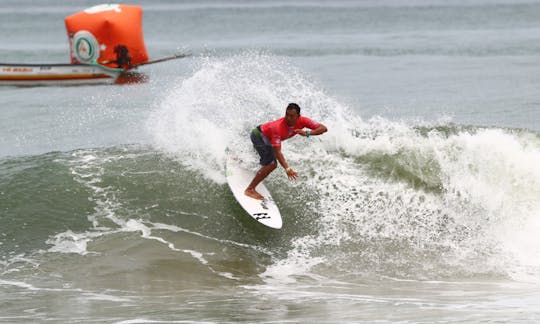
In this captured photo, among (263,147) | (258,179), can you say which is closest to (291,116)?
(263,147)

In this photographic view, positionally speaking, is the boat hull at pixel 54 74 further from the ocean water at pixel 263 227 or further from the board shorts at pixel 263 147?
the board shorts at pixel 263 147

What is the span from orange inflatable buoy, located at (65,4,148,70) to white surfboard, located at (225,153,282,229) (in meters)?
19.8

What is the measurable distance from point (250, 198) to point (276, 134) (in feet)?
4.49

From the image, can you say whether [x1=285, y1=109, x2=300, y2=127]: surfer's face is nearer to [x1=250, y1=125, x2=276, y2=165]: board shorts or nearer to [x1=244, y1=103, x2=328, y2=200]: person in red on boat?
[x1=244, y1=103, x2=328, y2=200]: person in red on boat

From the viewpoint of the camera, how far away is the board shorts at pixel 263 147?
12.1m

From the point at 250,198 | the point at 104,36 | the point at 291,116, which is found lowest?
the point at 250,198

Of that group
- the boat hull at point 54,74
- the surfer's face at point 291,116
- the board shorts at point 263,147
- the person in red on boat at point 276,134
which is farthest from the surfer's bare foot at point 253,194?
the boat hull at point 54,74

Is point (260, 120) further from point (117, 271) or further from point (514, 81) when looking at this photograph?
point (514, 81)

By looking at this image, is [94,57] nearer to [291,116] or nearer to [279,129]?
[279,129]

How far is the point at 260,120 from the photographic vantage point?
57.5ft

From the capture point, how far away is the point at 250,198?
12.5 m

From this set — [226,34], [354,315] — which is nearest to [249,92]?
[354,315]

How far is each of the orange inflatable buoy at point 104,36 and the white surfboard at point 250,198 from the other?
19.8 m

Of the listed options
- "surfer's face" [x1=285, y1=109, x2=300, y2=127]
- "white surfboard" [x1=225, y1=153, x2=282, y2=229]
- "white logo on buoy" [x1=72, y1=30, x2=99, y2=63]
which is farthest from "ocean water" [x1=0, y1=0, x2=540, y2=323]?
"white logo on buoy" [x1=72, y1=30, x2=99, y2=63]
